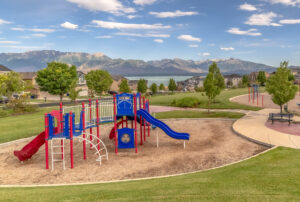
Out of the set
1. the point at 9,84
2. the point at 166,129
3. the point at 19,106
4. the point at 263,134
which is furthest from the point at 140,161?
the point at 9,84

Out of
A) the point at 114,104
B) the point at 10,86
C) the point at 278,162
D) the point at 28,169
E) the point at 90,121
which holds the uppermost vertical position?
the point at 10,86

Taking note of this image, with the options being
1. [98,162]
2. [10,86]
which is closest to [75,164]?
[98,162]

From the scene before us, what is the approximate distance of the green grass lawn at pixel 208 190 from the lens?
646 centimetres

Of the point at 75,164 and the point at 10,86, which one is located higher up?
the point at 10,86

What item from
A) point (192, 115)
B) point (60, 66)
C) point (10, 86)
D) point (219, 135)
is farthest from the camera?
point (60, 66)

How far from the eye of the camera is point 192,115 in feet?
82.9

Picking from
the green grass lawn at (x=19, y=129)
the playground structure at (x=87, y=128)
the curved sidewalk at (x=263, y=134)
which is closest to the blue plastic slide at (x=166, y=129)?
the playground structure at (x=87, y=128)

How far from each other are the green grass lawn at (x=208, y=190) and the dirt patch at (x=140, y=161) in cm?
205

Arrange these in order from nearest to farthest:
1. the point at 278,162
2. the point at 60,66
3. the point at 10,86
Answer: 1. the point at 278,162
2. the point at 10,86
3. the point at 60,66

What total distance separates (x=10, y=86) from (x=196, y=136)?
3099 centimetres

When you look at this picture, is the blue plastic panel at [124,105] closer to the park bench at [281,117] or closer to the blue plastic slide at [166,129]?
the blue plastic slide at [166,129]

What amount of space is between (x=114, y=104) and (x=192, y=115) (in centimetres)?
1361

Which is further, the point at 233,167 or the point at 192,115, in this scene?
the point at 192,115

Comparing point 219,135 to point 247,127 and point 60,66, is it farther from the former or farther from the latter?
point 60,66
